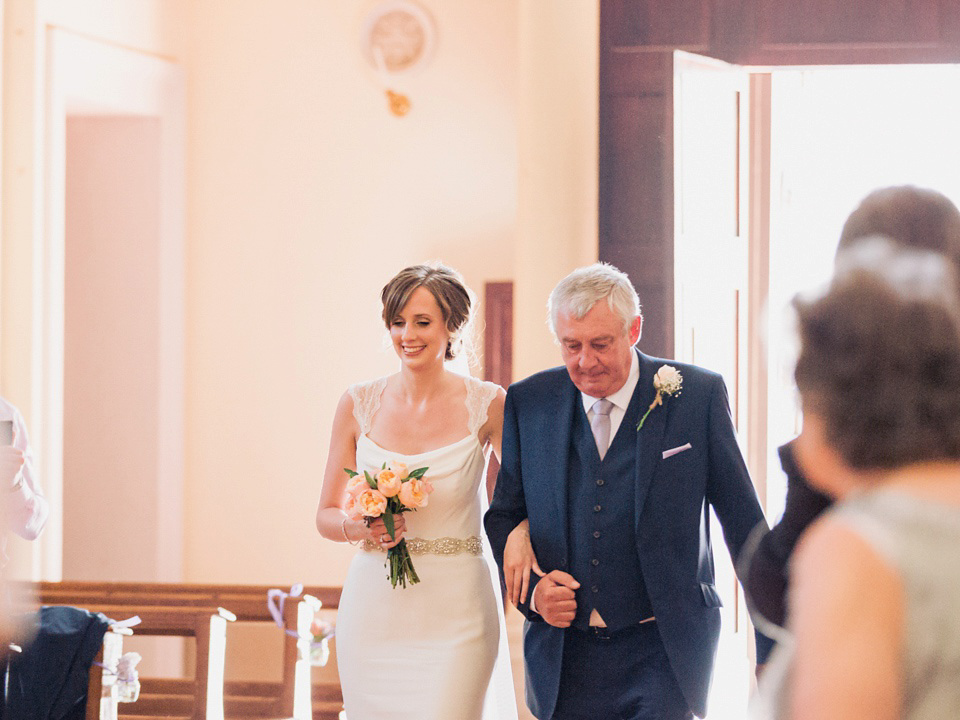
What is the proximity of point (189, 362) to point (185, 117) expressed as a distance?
5.58ft

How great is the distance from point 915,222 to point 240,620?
3999mm

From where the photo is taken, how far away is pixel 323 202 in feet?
26.5

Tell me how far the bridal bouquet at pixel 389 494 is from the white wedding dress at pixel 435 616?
0.13 metres

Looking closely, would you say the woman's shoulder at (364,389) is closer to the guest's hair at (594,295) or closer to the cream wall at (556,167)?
the guest's hair at (594,295)

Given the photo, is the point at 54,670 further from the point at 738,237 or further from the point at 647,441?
the point at 738,237

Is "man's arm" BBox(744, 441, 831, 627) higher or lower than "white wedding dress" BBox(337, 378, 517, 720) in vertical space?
higher

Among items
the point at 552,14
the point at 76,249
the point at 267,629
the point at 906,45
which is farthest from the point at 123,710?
the point at 906,45

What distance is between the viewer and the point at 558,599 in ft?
10.3

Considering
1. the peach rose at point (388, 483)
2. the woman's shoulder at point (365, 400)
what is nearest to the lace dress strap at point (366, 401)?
the woman's shoulder at point (365, 400)

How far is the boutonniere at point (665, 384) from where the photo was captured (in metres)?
3.31

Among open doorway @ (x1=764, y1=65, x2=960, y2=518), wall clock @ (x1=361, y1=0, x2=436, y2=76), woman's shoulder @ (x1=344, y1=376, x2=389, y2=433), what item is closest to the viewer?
woman's shoulder @ (x1=344, y1=376, x2=389, y2=433)

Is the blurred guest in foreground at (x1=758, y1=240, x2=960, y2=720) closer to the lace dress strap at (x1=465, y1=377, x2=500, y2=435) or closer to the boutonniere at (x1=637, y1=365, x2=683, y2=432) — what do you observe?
the boutonniere at (x1=637, y1=365, x2=683, y2=432)

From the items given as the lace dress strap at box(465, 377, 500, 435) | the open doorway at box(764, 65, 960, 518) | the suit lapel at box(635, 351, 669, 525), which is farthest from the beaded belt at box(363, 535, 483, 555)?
the open doorway at box(764, 65, 960, 518)

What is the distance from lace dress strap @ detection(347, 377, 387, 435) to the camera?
4.19 m
